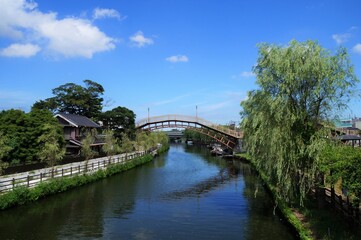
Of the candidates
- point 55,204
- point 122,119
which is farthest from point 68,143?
point 55,204

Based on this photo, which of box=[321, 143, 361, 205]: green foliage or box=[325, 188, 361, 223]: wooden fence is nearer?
box=[321, 143, 361, 205]: green foliage

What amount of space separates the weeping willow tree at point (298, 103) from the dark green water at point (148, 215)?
11.6 feet

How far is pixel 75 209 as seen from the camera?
2114 cm

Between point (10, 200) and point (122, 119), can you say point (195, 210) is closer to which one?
point (10, 200)

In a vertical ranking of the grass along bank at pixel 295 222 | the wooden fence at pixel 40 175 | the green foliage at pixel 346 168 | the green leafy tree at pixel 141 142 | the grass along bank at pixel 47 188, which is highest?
the green leafy tree at pixel 141 142

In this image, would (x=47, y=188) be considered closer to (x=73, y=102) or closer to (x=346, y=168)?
(x=346, y=168)

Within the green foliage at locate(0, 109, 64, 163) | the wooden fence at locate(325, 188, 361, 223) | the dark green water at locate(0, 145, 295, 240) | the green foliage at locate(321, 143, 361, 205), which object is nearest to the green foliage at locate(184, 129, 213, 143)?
the green foliage at locate(0, 109, 64, 163)

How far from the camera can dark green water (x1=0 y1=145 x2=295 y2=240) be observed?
16.5m

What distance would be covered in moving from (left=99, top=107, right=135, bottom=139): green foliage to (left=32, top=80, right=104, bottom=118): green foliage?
11.2 ft

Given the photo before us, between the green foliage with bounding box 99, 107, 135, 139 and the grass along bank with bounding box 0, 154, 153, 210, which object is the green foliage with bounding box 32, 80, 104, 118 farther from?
the grass along bank with bounding box 0, 154, 153, 210

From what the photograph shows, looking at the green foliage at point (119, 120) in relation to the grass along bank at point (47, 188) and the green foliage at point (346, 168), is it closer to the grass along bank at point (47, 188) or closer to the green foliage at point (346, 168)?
the grass along bank at point (47, 188)

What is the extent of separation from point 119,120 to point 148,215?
1679 inches

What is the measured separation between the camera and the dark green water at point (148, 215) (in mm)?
16469

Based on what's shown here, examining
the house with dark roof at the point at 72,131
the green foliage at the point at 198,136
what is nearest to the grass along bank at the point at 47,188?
the house with dark roof at the point at 72,131
